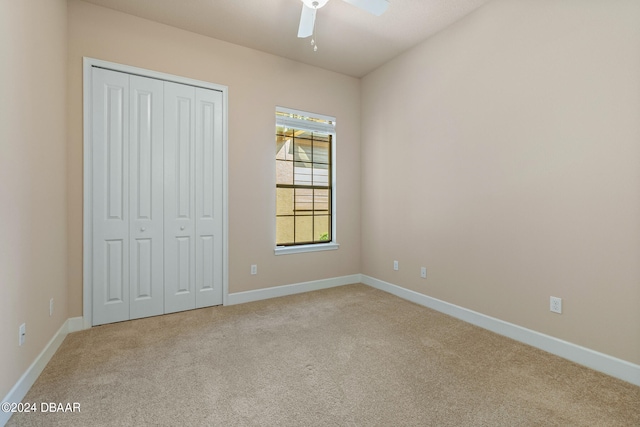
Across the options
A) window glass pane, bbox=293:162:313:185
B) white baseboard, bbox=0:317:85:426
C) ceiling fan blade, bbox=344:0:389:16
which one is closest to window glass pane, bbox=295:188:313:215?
window glass pane, bbox=293:162:313:185

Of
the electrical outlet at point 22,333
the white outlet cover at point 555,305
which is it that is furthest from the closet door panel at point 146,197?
the white outlet cover at point 555,305

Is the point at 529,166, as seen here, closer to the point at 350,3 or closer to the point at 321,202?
the point at 350,3

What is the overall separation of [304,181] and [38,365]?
3104 mm

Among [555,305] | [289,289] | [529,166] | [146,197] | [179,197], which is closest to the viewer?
[555,305]

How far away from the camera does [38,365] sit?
1970 mm

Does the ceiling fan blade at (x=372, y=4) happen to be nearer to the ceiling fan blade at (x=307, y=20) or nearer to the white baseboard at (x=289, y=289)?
the ceiling fan blade at (x=307, y=20)

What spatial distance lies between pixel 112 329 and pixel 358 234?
3113 mm

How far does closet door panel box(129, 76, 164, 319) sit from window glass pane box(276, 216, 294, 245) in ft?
4.58

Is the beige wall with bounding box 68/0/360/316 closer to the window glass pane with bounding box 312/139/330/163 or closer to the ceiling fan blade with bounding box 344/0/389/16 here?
the window glass pane with bounding box 312/139/330/163

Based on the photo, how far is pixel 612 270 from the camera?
6.66 ft

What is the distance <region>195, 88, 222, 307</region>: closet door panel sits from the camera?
10.7ft

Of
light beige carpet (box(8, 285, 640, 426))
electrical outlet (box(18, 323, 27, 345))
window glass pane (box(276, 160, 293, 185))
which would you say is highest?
window glass pane (box(276, 160, 293, 185))

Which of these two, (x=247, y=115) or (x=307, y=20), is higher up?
(x=307, y=20)

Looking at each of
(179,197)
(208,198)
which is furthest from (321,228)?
(179,197)
